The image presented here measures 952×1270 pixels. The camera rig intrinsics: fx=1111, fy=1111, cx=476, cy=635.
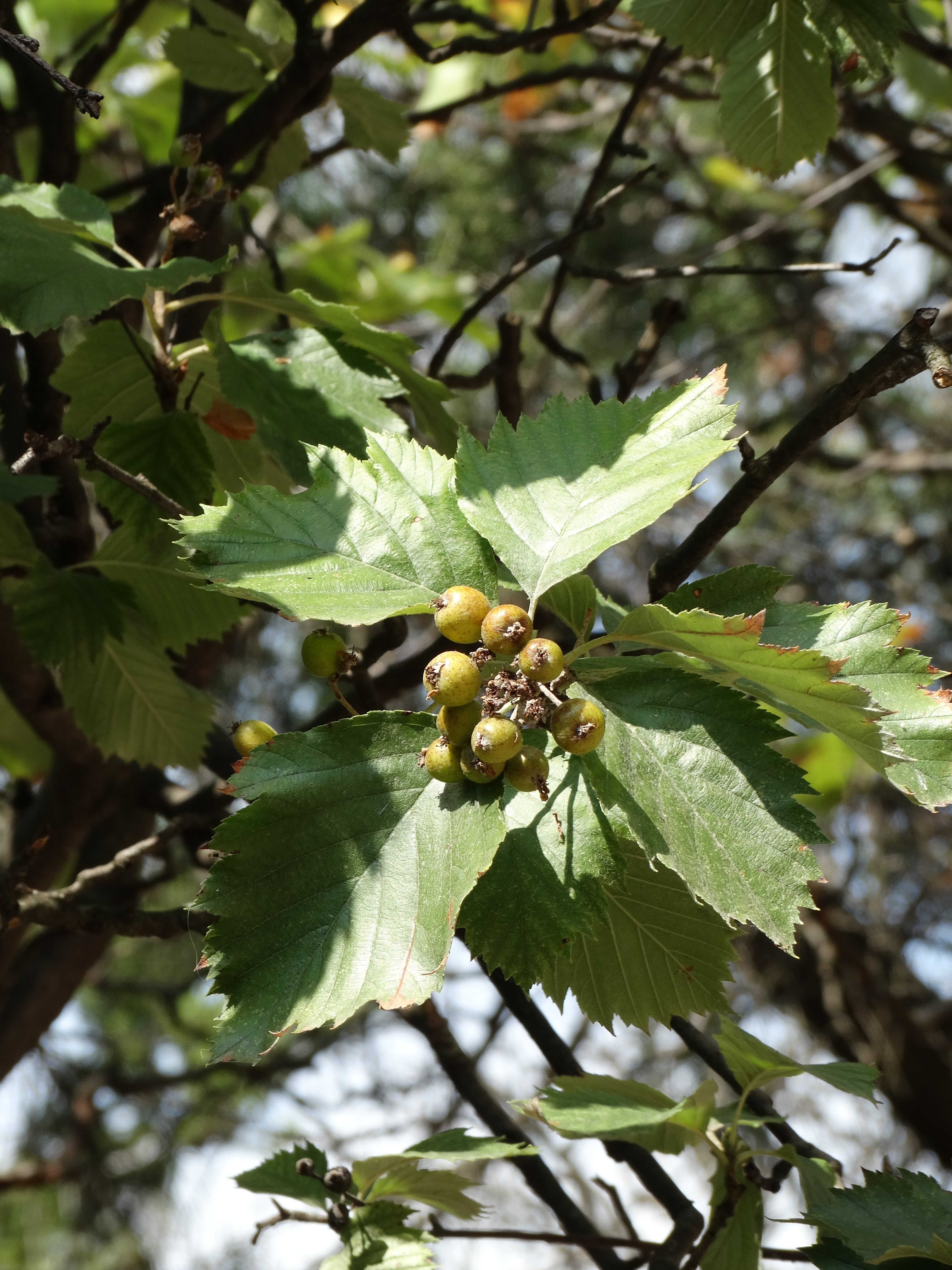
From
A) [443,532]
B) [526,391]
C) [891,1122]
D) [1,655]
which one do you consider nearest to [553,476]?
[443,532]

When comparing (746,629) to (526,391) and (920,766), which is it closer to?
(920,766)

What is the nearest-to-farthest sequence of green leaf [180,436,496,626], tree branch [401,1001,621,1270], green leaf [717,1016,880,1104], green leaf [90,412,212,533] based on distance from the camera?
green leaf [180,436,496,626], green leaf [717,1016,880,1104], green leaf [90,412,212,533], tree branch [401,1001,621,1270]

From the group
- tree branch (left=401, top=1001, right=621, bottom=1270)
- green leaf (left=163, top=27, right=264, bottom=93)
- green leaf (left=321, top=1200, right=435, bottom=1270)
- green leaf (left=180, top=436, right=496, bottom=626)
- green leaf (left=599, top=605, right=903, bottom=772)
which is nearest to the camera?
green leaf (left=599, top=605, right=903, bottom=772)

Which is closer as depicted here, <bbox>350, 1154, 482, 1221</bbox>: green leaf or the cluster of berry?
the cluster of berry

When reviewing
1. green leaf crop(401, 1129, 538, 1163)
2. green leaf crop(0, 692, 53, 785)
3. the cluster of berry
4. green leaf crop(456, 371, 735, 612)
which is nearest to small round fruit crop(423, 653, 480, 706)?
the cluster of berry

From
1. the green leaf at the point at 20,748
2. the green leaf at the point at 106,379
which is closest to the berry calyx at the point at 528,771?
the green leaf at the point at 106,379

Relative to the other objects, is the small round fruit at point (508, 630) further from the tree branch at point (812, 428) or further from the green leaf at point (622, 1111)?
the green leaf at point (622, 1111)

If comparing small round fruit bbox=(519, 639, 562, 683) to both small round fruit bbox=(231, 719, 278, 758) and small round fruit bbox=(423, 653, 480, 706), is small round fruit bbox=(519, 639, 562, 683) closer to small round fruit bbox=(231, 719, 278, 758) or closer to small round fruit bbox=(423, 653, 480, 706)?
small round fruit bbox=(423, 653, 480, 706)
